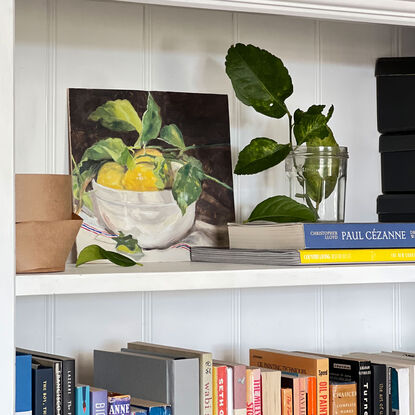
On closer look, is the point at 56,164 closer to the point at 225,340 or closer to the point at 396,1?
the point at 225,340

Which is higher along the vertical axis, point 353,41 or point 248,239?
point 353,41

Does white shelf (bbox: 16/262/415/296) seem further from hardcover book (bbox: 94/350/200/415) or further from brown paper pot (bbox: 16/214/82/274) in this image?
hardcover book (bbox: 94/350/200/415)

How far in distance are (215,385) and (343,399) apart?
24 cm

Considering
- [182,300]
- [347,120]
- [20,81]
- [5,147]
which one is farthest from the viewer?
[347,120]

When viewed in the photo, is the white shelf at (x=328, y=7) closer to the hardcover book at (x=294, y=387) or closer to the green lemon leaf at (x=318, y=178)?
the green lemon leaf at (x=318, y=178)

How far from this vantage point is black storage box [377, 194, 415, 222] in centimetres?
141

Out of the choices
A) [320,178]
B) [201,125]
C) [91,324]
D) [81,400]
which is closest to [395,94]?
[320,178]

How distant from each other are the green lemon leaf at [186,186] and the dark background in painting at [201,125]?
14 mm

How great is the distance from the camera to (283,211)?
1.30 meters

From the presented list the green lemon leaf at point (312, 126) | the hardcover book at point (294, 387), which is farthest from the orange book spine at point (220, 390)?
the green lemon leaf at point (312, 126)

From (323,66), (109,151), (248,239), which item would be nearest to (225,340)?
(248,239)

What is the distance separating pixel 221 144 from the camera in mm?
1418

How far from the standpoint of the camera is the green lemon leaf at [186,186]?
138 cm

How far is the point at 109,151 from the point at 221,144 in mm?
204
